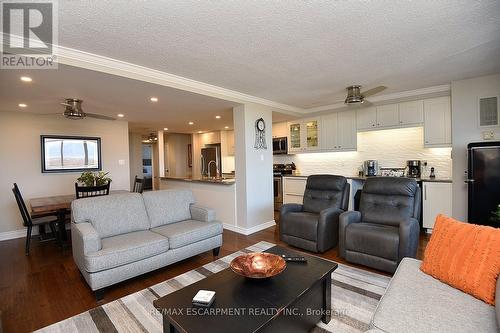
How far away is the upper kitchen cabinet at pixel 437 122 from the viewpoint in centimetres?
405

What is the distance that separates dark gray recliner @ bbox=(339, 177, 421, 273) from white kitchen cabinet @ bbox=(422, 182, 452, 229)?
137 centimetres

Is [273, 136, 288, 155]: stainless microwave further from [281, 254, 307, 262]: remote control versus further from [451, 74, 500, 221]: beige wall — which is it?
[281, 254, 307, 262]: remote control

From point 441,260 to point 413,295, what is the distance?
0.40 meters

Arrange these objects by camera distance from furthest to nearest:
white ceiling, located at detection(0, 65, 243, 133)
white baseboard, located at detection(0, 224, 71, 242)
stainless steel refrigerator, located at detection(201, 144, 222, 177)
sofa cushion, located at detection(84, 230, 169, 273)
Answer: stainless steel refrigerator, located at detection(201, 144, 222, 177), white baseboard, located at detection(0, 224, 71, 242), white ceiling, located at detection(0, 65, 243, 133), sofa cushion, located at detection(84, 230, 169, 273)

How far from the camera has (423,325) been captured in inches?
47.9

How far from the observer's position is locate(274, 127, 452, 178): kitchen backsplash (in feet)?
14.6

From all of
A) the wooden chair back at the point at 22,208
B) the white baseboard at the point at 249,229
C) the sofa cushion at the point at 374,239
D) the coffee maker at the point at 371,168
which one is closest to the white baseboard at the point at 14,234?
the wooden chair back at the point at 22,208

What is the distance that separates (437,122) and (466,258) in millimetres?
3467

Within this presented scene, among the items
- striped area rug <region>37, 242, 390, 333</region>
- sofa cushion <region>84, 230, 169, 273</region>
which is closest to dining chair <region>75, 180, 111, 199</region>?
sofa cushion <region>84, 230, 169, 273</region>

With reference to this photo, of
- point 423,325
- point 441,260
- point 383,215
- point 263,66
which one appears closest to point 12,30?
point 263,66

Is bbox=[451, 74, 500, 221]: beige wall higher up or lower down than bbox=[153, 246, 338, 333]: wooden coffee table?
higher up

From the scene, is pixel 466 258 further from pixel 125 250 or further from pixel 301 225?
pixel 125 250

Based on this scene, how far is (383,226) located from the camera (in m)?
2.98

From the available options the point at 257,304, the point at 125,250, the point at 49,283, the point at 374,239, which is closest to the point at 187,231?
the point at 125,250
